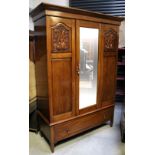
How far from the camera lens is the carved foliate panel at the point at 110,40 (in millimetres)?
2234

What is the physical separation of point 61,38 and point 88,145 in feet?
4.51

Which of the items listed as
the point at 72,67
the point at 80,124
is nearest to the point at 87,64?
the point at 72,67

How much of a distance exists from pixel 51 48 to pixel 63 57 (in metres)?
0.18

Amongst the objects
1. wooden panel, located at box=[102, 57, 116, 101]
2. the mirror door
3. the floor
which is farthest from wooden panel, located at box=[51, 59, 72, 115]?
wooden panel, located at box=[102, 57, 116, 101]

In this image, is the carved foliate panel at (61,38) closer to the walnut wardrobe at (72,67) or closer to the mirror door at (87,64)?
the walnut wardrobe at (72,67)

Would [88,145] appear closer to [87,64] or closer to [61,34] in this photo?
[87,64]

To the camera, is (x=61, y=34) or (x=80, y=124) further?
(x=80, y=124)

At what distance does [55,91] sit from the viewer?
1884 mm

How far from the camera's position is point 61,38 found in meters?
1.81

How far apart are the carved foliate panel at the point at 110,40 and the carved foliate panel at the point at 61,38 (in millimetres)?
605

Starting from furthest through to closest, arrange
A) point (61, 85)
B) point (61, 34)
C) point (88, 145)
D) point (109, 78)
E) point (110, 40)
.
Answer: point (109, 78)
point (110, 40)
point (88, 145)
point (61, 85)
point (61, 34)

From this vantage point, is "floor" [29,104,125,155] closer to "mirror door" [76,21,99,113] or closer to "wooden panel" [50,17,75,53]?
"mirror door" [76,21,99,113]

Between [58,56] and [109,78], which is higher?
[58,56]

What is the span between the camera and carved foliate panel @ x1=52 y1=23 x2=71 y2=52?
5.78ft
